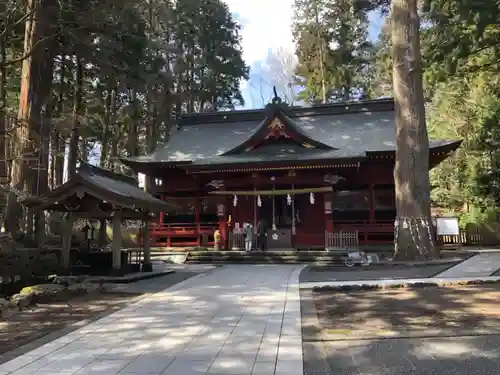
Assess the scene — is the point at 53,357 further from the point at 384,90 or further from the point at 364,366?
the point at 384,90

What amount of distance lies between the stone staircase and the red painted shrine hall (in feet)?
4.94

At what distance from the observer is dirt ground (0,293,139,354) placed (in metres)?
5.99

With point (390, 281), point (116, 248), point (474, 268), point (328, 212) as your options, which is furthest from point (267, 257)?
point (474, 268)

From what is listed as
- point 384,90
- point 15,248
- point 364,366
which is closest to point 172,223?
point 15,248

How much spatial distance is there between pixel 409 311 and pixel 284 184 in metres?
12.5

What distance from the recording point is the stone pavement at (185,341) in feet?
15.0

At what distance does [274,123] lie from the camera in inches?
775

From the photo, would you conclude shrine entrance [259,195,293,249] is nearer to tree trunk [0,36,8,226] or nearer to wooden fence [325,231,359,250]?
wooden fence [325,231,359,250]

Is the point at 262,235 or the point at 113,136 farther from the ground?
the point at 113,136

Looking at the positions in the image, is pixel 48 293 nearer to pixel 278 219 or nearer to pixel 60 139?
pixel 60 139

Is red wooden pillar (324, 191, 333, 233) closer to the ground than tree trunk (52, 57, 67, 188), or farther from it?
closer to the ground

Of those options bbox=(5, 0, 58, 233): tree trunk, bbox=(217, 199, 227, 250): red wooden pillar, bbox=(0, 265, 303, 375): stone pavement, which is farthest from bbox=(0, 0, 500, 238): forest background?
bbox=(217, 199, 227, 250): red wooden pillar

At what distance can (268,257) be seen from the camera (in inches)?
662

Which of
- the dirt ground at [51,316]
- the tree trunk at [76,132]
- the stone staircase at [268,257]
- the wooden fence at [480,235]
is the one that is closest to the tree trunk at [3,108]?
the tree trunk at [76,132]
